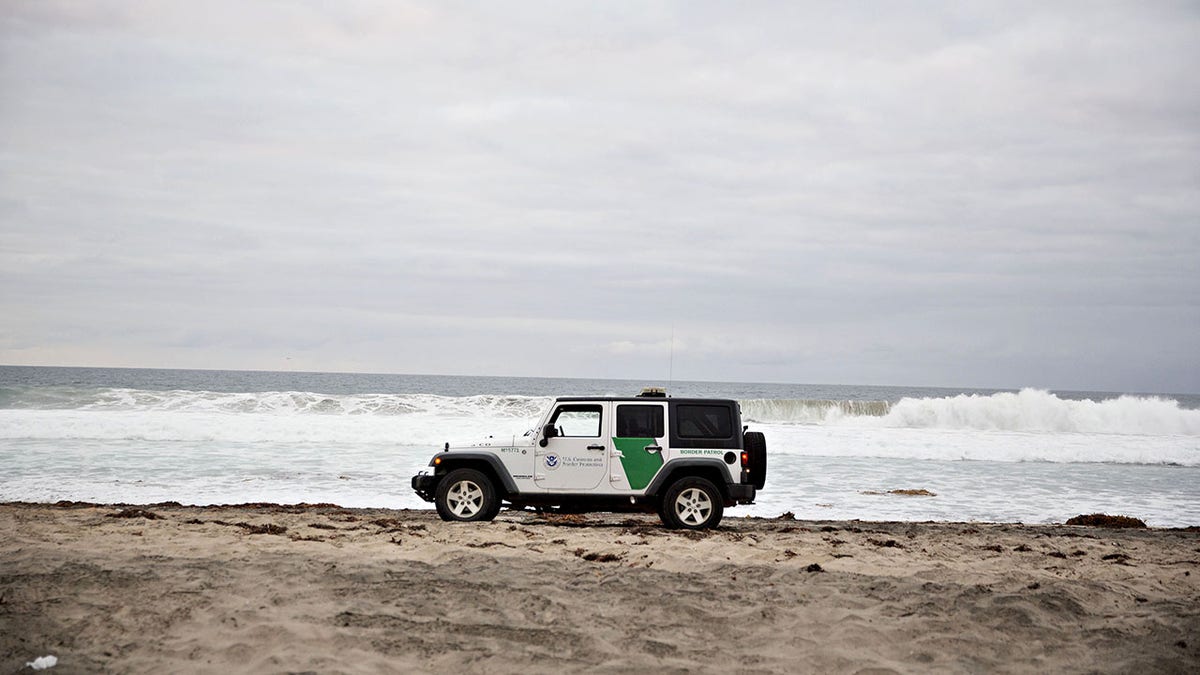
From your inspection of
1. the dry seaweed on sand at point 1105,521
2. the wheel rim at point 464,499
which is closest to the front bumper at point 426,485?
the wheel rim at point 464,499

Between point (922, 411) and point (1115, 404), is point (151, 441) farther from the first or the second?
point (1115, 404)

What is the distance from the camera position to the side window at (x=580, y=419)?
12.1 metres

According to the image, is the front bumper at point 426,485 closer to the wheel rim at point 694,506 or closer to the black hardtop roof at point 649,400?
the black hardtop roof at point 649,400

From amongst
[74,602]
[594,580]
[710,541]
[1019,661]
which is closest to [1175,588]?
[1019,661]

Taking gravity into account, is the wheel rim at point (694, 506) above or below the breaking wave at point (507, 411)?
below

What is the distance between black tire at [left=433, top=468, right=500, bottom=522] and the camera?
12336mm

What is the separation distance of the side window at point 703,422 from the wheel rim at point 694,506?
754mm

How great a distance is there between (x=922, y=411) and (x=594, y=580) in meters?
40.8

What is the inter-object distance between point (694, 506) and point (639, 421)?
4.40 ft

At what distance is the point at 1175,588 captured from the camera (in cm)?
855

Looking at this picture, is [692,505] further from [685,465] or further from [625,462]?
[625,462]

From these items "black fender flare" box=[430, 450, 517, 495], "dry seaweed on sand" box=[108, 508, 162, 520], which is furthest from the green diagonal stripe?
"dry seaweed on sand" box=[108, 508, 162, 520]

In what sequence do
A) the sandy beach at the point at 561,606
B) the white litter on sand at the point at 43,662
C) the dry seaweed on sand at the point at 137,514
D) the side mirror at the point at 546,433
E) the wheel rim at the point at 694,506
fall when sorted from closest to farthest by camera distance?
1. the white litter on sand at the point at 43,662
2. the sandy beach at the point at 561,606
3. the dry seaweed on sand at the point at 137,514
4. the side mirror at the point at 546,433
5. the wheel rim at the point at 694,506

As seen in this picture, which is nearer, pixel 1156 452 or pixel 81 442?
pixel 81 442
